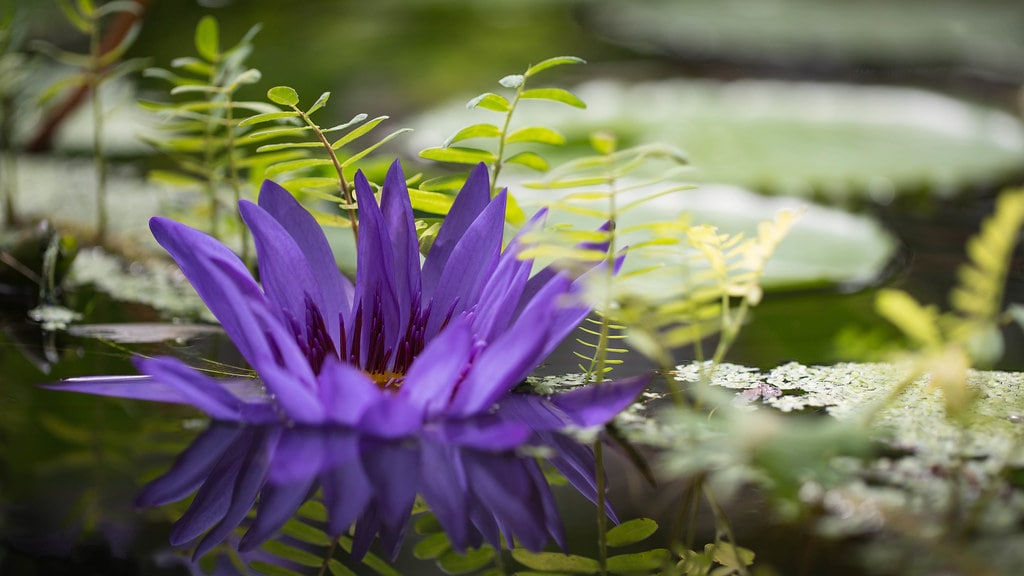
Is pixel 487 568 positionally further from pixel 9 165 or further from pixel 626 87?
pixel 626 87

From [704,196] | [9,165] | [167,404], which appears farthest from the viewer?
[704,196]

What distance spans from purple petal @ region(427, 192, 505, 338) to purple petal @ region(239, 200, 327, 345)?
93mm

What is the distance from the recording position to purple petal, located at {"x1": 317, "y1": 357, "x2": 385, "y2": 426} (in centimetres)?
60

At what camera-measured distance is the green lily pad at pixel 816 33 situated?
274cm

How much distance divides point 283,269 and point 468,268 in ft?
0.46

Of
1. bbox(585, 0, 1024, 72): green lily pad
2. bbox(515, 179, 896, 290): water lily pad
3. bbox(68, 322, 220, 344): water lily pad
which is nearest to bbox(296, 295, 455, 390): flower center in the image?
bbox(68, 322, 220, 344): water lily pad

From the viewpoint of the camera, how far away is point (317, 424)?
0.67 metres

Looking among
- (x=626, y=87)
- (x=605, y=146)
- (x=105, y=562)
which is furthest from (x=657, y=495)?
(x=626, y=87)

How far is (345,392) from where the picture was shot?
620mm

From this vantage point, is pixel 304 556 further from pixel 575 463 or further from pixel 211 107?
pixel 211 107

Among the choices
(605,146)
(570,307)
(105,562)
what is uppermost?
(605,146)

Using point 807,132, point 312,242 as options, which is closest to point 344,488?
point 312,242

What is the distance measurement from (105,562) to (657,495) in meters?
0.34

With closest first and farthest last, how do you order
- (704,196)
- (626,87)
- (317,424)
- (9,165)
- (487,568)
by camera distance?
1. (487,568)
2. (317,424)
3. (9,165)
4. (704,196)
5. (626,87)
